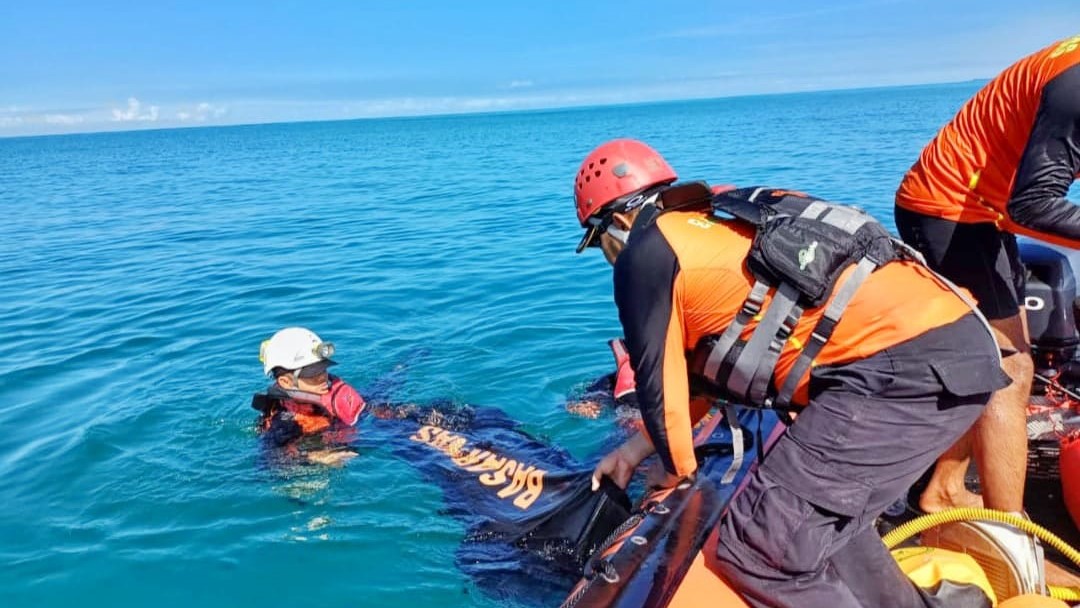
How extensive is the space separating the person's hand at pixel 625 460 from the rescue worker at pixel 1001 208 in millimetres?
1360

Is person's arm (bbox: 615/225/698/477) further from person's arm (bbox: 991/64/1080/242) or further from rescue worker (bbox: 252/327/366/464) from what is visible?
rescue worker (bbox: 252/327/366/464)

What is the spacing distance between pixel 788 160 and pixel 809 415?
26.0m

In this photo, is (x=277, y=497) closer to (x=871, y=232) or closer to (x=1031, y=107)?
(x=871, y=232)

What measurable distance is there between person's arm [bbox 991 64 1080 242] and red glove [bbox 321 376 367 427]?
4.41 metres

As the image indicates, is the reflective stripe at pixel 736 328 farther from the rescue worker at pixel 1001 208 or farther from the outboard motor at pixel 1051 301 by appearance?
the outboard motor at pixel 1051 301

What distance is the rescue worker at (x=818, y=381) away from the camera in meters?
2.16

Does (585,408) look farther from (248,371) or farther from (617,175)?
(617,175)

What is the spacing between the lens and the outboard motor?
4.40 meters

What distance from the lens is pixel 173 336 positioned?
9898 mm

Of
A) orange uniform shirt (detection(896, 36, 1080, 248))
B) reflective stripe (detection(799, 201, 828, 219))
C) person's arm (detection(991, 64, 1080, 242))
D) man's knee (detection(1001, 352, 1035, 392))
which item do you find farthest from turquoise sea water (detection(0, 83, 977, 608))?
person's arm (detection(991, 64, 1080, 242))

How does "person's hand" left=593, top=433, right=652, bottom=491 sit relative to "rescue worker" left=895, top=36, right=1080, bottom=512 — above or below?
below

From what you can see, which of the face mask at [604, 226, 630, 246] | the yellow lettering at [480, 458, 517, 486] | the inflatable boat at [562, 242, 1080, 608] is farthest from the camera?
the yellow lettering at [480, 458, 517, 486]

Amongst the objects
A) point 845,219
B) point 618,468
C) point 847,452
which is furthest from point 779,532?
point 618,468

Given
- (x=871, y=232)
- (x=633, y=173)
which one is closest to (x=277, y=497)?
(x=633, y=173)
